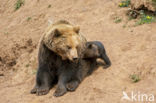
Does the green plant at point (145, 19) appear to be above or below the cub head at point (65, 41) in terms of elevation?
below

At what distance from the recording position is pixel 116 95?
12.7 ft

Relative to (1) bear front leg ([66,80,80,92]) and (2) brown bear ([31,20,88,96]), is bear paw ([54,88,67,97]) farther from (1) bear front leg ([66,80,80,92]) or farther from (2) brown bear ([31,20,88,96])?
(1) bear front leg ([66,80,80,92])

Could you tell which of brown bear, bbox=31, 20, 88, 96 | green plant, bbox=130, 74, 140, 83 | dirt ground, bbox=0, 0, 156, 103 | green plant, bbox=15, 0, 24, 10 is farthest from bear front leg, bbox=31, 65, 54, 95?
green plant, bbox=15, 0, 24, 10

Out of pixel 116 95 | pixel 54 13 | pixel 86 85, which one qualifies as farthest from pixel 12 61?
pixel 116 95

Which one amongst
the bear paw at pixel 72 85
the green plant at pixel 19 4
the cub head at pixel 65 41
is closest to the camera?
the cub head at pixel 65 41

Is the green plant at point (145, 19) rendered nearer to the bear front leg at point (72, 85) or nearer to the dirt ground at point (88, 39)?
the dirt ground at point (88, 39)

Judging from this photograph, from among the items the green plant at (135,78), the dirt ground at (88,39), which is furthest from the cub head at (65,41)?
the green plant at (135,78)

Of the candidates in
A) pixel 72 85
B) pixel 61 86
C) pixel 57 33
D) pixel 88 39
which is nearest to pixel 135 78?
pixel 72 85

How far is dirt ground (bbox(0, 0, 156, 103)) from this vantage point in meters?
4.19

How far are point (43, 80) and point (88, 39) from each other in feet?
8.49

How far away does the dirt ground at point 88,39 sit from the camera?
4188 mm

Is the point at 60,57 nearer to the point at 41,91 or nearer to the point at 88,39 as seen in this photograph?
the point at 41,91

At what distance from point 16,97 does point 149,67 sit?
2.77 m

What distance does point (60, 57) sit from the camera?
439 centimetres
